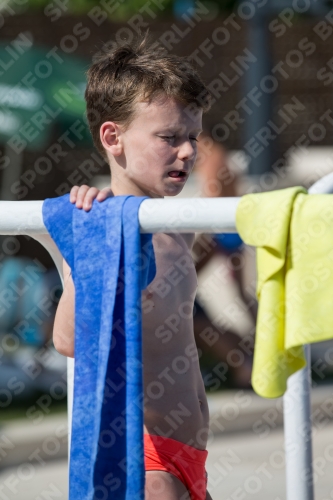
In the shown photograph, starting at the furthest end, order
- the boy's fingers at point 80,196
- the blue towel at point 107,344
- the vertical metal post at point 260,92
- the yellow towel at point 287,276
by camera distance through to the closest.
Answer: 1. the vertical metal post at point 260,92
2. the boy's fingers at point 80,196
3. the blue towel at point 107,344
4. the yellow towel at point 287,276

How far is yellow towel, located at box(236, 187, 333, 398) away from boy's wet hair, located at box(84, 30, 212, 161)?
586mm

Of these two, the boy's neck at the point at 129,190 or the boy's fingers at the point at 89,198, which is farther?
the boy's neck at the point at 129,190

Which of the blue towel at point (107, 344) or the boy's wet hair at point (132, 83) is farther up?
the boy's wet hair at point (132, 83)

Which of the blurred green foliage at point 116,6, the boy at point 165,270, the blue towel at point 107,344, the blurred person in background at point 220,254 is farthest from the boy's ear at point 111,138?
the blurred green foliage at point 116,6

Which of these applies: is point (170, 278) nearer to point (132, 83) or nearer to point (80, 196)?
point (80, 196)

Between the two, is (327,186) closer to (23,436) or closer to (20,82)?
(23,436)

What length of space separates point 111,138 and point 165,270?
13.5 inches

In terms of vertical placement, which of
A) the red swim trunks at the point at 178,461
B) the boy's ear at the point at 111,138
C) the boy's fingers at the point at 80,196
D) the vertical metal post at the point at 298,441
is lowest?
the red swim trunks at the point at 178,461

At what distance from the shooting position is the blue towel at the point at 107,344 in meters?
1.36

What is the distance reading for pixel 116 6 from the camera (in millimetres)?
6555

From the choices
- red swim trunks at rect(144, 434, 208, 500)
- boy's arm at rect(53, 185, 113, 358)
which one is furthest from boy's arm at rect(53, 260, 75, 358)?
red swim trunks at rect(144, 434, 208, 500)

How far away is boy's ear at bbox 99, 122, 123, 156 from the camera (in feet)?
5.97

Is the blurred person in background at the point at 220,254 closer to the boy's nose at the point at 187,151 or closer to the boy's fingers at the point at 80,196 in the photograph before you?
the boy's nose at the point at 187,151

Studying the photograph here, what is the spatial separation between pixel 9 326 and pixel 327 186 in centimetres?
441
